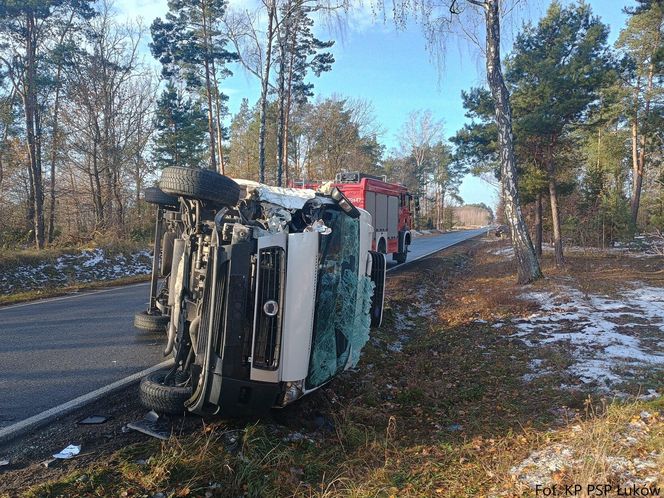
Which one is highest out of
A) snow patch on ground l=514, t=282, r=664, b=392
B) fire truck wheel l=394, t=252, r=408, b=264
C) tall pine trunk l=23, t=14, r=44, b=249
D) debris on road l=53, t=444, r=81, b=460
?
tall pine trunk l=23, t=14, r=44, b=249

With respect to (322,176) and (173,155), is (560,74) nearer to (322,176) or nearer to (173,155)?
(173,155)

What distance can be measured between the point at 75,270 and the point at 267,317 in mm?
11979

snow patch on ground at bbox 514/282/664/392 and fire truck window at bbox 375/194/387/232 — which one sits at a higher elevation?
fire truck window at bbox 375/194/387/232

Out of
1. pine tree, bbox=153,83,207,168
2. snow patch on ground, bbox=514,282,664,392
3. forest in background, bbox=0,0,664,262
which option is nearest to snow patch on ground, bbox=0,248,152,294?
forest in background, bbox=0,0,664,262

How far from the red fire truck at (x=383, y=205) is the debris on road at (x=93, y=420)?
10.5 metres

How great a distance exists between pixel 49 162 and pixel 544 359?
2589 cm

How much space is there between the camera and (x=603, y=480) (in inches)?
116

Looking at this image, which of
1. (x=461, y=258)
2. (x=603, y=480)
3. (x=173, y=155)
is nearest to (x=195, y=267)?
(x=603, y=480)

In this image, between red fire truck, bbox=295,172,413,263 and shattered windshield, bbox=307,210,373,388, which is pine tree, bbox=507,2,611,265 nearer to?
red fire truck, bbox=295,172,413,263

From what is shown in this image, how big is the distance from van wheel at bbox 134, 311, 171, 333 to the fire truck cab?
7386 mm

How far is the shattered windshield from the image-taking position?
4.06m

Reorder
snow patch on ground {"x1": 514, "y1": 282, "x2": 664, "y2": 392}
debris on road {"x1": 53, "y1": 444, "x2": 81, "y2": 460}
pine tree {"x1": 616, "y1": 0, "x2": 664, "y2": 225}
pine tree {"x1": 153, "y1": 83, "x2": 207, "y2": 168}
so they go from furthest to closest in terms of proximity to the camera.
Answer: pine tree {"x1": 153, "y1": 83, "x2": 207, "y2": 168} < pine tree {"x1": 616, "y1": 0, "x2": 664, "y2": 225} < snow patch on ground {"x1": 514, "y1": 282, "x2": 664, "y2": 392} < debris on road {"x1": 53, "y1": 444, "x2": 81, "y2": 460}

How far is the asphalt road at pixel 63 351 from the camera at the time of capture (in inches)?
172

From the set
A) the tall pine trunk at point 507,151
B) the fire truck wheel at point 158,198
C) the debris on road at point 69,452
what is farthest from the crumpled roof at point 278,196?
the tall pine trunk at point 507,151
